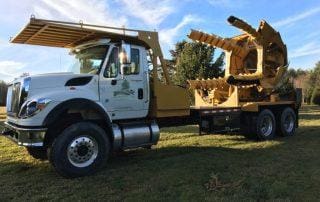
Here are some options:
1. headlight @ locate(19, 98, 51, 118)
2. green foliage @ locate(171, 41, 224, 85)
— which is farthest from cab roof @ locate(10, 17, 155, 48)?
green foliage @ locate(171, 41, 224, 85)

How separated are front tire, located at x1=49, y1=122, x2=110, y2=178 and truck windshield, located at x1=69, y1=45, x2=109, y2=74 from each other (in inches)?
53.5

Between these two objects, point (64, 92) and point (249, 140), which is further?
point (249, 140)

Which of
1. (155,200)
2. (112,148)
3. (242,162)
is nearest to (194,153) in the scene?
(242,162)

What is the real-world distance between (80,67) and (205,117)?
414cm

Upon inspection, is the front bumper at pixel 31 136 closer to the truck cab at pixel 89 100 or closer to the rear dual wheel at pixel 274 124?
the truck cab at pixel 89 100

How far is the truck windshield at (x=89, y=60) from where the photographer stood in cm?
888

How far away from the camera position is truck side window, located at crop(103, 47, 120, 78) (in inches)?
346

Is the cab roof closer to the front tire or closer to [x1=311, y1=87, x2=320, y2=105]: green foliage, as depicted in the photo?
the front tire

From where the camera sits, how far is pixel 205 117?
11.9 meters

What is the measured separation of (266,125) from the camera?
13.5 m

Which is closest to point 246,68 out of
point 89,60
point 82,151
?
point 89,60

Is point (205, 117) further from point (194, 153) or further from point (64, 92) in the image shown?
point (64, 92)

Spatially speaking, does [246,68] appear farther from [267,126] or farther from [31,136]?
[31,136]

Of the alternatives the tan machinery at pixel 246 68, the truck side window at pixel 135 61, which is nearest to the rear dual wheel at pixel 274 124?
the tan machinery at pixel 246 68
